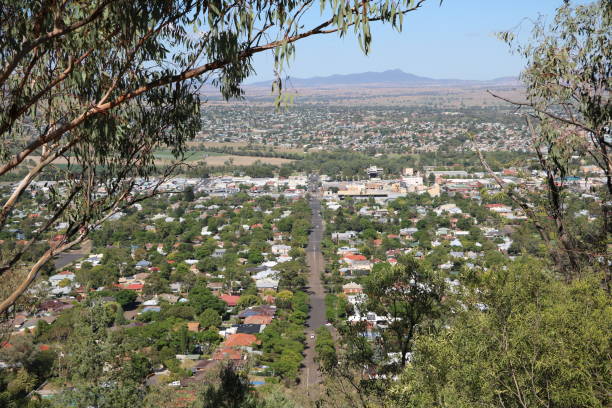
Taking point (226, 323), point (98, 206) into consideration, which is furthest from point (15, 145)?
point (226, 323)

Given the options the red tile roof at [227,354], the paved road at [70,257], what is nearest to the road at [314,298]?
the red tile roof at [227,354]

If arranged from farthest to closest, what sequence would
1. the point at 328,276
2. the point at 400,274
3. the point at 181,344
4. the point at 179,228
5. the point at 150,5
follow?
the point at 179,228 → the point at 328,276 → the point at 181,344 → the point at 400,274 → the point at 150,5

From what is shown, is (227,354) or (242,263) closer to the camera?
(227,354)

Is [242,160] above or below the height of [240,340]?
below

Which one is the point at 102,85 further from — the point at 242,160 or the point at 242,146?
the point at 242,146

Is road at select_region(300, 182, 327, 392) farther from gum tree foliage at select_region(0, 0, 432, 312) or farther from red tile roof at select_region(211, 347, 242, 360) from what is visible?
gum tree foliage at select_region(0, 0, 432, 312)

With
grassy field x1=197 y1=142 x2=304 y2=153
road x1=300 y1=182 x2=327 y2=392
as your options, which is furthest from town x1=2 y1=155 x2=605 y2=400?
grassy field x1=197 y1=142 x2=304 y2=153

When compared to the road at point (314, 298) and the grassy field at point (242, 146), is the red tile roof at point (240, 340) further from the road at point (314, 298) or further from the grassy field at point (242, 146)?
the grassy field at point (242, 146)

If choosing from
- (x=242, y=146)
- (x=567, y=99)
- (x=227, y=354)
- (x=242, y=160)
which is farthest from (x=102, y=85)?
(x=242, y=146)

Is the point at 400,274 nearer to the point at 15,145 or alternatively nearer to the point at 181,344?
the point at 15,145
